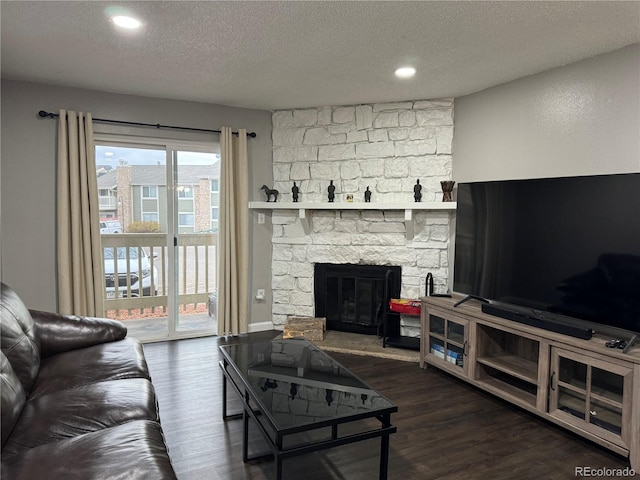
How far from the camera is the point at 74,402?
6.00 feet

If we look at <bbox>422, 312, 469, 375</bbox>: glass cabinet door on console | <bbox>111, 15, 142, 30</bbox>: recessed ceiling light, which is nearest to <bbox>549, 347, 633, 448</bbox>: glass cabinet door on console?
<bbox>422, 312, 469, 375</bbox>: glass cabinet door on console

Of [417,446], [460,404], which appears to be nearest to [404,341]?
[460,404]

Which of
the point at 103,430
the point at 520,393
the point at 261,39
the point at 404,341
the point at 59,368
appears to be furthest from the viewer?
the point at 404,341

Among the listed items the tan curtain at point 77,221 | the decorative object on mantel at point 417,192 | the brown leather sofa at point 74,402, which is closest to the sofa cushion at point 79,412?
the brown leather sofa at point 74,402

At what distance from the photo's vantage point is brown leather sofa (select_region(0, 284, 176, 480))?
1386mm

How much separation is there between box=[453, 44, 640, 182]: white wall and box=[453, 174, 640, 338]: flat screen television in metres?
0.41

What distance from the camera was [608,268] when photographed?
2.41m

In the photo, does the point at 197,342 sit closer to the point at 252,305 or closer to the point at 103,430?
the point at 252,305

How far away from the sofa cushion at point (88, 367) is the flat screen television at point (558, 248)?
2551 mm

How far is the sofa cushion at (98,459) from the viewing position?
1326mm

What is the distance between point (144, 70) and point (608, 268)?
359cm

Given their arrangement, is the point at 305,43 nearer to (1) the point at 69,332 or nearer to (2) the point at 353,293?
(1) the point at 69,332

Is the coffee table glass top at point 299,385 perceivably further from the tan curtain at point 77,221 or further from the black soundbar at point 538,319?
the tan curtain at point 77,221

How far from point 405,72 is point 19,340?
10.3 ft
